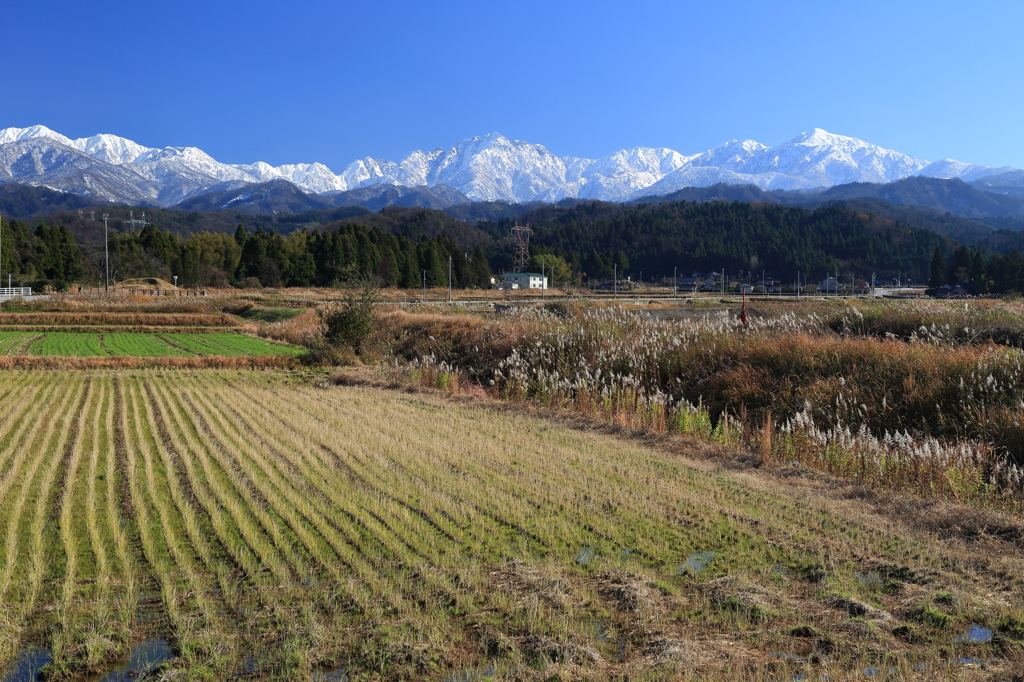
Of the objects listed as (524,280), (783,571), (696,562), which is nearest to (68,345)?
(696,562)

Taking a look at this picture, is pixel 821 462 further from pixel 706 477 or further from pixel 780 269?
pixel 780 269

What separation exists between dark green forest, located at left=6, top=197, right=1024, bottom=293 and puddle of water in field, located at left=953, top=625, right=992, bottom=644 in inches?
803

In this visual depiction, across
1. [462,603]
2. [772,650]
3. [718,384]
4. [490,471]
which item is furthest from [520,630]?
[718,384]


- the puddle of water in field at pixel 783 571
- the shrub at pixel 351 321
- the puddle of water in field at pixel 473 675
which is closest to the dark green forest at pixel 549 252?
the shrub at pixel 351 321

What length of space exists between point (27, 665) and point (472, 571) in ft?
8.94

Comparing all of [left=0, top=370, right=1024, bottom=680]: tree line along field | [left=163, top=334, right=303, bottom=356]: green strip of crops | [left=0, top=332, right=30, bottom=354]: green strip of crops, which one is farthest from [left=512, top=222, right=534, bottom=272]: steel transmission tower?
[left=0, top=370, right=1024, bottom=680]: tree line along field

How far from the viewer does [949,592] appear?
4.88 m

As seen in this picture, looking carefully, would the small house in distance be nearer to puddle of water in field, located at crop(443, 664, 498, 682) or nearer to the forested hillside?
the forested hillside

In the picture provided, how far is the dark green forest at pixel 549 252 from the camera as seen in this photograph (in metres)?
81.4

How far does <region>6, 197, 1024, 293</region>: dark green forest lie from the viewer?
81375 mm

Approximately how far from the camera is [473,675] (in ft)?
12.8

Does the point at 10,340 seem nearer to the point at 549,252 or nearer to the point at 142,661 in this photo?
the point at 142,661

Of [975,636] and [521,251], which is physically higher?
[521,251]

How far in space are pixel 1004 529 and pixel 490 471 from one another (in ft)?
16.5
